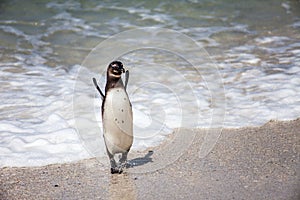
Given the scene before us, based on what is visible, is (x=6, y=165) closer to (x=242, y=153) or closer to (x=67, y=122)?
(x=67, y=122)

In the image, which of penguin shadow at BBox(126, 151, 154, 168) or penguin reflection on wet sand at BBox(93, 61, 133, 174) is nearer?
penguin reflection on wet sand at BBox(93, 61, 133, 174)

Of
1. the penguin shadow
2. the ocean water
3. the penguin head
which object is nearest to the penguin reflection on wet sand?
the penguin head

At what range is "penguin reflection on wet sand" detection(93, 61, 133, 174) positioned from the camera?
328 centimetres

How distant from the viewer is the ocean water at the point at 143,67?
4.46 meters

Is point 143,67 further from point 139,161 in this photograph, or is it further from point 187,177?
point 187,177

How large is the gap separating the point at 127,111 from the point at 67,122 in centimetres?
136

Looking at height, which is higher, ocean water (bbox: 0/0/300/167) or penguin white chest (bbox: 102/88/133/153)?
penguin white chest (bbox: 102/88/133/153)

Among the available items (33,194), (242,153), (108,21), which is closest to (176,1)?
(108,21)

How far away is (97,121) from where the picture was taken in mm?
4625

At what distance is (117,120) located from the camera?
3.38 meters

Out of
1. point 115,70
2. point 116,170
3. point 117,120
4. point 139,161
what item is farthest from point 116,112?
point 139,161

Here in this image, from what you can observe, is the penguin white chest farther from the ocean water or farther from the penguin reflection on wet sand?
the ocean water

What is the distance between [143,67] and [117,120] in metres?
2.88

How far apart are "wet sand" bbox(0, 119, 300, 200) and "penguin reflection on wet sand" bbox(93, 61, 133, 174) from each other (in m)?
0.24
